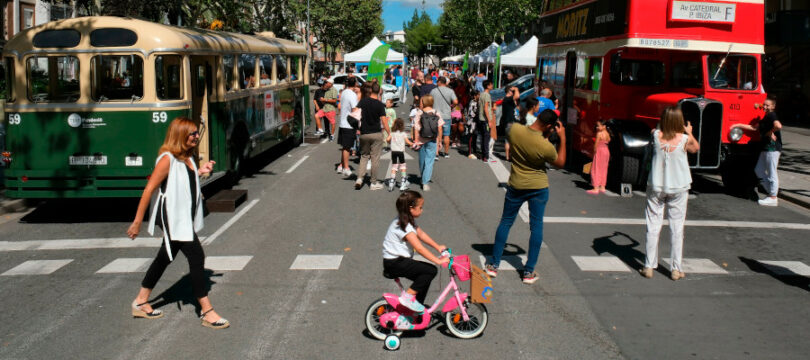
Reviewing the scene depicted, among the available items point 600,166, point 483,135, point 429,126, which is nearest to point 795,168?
point 600,166

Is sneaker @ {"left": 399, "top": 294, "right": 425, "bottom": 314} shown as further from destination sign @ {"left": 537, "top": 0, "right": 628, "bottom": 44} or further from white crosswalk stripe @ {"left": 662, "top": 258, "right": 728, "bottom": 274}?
destination sign @ {"left": 537, "top": 0, "right": 628, "bottom": 44}

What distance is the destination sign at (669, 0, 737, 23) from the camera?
12516mm

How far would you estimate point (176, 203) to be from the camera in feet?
19.9

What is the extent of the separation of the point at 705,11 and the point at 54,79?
399 inches

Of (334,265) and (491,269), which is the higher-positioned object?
(491,269)

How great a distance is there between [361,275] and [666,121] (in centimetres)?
343

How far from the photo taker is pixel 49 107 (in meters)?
10.0

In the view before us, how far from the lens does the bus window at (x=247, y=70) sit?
13.7 metres

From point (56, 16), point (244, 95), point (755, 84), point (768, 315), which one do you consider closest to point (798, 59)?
point (755, 84)

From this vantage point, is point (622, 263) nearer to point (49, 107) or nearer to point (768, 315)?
point (768, 315)

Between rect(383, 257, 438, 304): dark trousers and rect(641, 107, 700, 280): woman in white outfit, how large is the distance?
3054 mm

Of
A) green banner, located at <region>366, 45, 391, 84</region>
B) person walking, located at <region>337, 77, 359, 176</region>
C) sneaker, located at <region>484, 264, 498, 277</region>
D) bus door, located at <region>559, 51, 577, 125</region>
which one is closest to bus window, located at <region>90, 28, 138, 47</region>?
person walking, located at <region>337, 77, 359, 176</region>

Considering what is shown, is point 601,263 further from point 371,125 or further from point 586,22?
point 586,22

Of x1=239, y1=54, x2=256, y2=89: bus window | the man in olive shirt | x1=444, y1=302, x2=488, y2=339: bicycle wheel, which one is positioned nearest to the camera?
x1=444, y1=302, x2=488, y2=339: bicycle wheel
